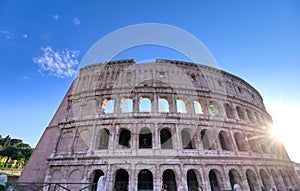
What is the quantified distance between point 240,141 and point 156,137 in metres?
9.00

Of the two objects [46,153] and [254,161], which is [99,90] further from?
[254,161]

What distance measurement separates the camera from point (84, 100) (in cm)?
1556

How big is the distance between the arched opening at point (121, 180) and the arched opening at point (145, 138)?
8.58 ft

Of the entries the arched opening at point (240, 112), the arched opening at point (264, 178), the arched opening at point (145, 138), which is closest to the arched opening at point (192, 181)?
the arched opening at point (145, 138)

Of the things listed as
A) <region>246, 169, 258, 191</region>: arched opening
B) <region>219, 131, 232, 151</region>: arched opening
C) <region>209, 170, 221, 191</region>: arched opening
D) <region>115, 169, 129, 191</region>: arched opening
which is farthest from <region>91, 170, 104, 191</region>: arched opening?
<region>246, 169, 258, 191</region>: arched opening

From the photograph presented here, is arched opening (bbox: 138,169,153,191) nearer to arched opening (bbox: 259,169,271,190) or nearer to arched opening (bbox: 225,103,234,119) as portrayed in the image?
arched opening (bbox: 225,103,234,119)

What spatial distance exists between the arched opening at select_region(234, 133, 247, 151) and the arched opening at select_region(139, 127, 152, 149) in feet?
29.6

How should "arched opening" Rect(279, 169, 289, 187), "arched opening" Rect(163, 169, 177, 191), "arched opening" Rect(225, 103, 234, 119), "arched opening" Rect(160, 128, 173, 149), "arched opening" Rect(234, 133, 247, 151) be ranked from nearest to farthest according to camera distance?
"arched opening" Rect(163, 169, 177, 191) → "arched opening" Rect(160, 128, 173, 149) → "arched opening" Rect(234, 133, 247, 151) → "arched opening" Rect(279, 169, 289, 187) → "arched opening" Rect(225, 103, 234, 119)

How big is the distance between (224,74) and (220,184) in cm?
1271

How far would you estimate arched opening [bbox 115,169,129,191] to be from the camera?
12.1 meters

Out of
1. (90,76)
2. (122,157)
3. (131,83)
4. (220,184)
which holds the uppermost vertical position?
(90,76)

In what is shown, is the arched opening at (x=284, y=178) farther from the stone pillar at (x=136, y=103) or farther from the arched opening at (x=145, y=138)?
the stone pillar at (x=136, y=103)

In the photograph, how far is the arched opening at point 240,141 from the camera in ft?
49.1

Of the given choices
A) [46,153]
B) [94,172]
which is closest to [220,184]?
[94,172]
